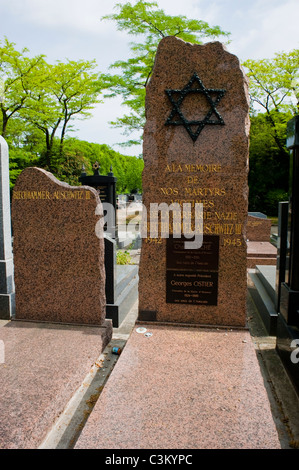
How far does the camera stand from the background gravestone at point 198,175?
4.03 m

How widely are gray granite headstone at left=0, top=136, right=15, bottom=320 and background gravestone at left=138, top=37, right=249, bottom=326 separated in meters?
2.17

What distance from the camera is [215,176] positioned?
4.12 metres

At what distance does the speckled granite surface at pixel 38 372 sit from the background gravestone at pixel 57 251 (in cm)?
25

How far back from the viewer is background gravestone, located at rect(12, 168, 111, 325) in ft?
14.6

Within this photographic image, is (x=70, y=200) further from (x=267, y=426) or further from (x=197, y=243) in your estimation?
(x=267, y=426)

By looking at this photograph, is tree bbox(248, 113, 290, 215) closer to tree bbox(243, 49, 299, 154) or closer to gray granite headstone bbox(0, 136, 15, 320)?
tree bbox(243, 49, 299, 154)

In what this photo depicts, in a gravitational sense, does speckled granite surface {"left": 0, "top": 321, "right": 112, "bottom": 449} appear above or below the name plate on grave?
below

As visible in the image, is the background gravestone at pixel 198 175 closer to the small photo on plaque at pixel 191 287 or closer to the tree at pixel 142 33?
the small photo on plaque at pixel 191 287

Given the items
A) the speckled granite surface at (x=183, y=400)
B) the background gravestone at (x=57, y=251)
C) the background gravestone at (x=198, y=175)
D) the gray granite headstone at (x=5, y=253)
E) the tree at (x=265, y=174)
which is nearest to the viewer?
the speckled granite surface at (x=183, y=400)

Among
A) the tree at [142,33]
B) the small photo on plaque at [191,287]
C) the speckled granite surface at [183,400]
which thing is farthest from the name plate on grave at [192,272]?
the tree at [142,33]

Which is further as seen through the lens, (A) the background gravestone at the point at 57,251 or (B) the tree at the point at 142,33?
(B) the tree at the point at 142,33

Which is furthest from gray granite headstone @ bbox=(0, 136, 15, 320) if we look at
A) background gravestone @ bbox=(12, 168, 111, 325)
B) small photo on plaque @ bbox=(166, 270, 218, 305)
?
small photo on plaque @ bbox=(166, 270, 218, 305)

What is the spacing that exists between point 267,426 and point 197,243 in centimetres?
218
